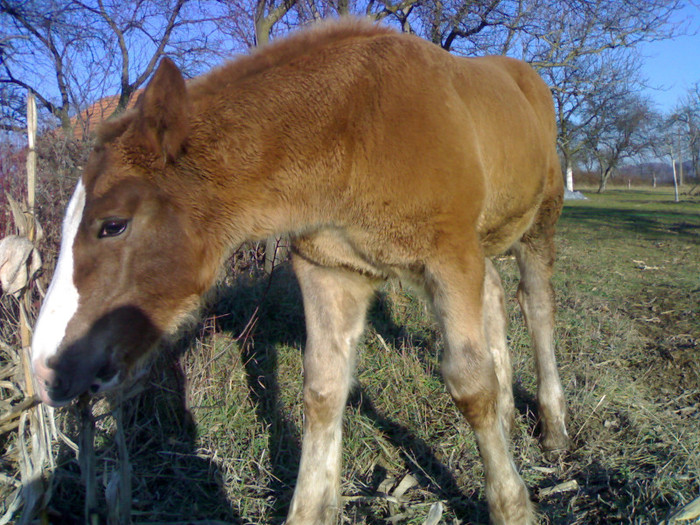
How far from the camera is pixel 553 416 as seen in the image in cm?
332

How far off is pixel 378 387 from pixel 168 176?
7.48 ft

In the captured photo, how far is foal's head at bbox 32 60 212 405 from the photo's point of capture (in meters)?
1.84

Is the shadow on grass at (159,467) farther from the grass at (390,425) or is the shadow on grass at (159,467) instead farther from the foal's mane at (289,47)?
the foal's mane at (289,47)

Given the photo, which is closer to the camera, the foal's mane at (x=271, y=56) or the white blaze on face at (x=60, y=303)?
the white blaze on face at (x=60, y=303)

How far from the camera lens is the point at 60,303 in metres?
1.85

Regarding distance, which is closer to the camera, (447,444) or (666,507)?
(666,507)

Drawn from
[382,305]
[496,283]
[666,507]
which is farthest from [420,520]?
[382,305]

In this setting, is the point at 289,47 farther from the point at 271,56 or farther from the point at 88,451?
the point at 88,451

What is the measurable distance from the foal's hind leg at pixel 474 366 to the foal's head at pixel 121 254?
3.59 ft

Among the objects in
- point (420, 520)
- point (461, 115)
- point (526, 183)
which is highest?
point (461, 115)

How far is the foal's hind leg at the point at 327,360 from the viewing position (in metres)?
2.67

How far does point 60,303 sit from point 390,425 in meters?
2.19

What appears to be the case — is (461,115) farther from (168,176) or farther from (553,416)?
(553,416)

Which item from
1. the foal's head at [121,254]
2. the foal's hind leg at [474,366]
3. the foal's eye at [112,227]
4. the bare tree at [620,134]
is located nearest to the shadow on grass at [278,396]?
the foal's hind leg at [474,366]
